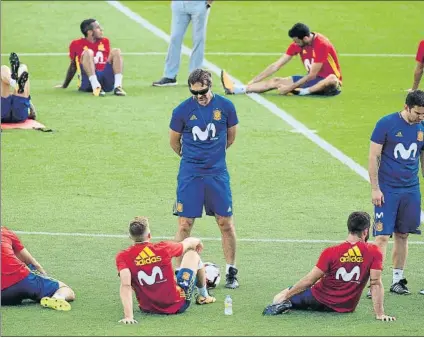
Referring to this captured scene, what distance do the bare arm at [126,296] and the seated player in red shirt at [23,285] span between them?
688 mm

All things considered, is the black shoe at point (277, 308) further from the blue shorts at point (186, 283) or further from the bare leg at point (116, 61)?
the bare leg at point (116, 61)

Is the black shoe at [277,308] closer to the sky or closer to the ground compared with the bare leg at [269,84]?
closer to the ground

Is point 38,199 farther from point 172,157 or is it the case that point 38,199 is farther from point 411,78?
point 411,78

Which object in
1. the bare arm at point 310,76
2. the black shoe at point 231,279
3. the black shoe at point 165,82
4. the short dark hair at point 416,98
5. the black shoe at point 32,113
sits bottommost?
the black shoe at point 231,279

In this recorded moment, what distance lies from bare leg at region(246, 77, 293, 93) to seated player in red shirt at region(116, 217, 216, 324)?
11.3m

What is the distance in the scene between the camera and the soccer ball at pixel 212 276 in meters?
13.7

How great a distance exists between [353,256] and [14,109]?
9372 millimetres

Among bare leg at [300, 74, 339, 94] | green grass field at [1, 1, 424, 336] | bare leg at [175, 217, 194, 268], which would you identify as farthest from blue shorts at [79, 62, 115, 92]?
bare leg at [175, 217, 194, 268]

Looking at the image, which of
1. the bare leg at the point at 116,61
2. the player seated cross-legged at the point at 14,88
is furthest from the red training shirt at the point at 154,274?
the bare leg at the point at 116,61

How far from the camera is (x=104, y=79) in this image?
940 inches

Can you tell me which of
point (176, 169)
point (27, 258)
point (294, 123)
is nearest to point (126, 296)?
point (27, 258)

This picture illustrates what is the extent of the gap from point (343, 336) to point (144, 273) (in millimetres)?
1832

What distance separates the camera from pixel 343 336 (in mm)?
12055

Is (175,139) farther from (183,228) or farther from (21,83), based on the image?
(21,83)
